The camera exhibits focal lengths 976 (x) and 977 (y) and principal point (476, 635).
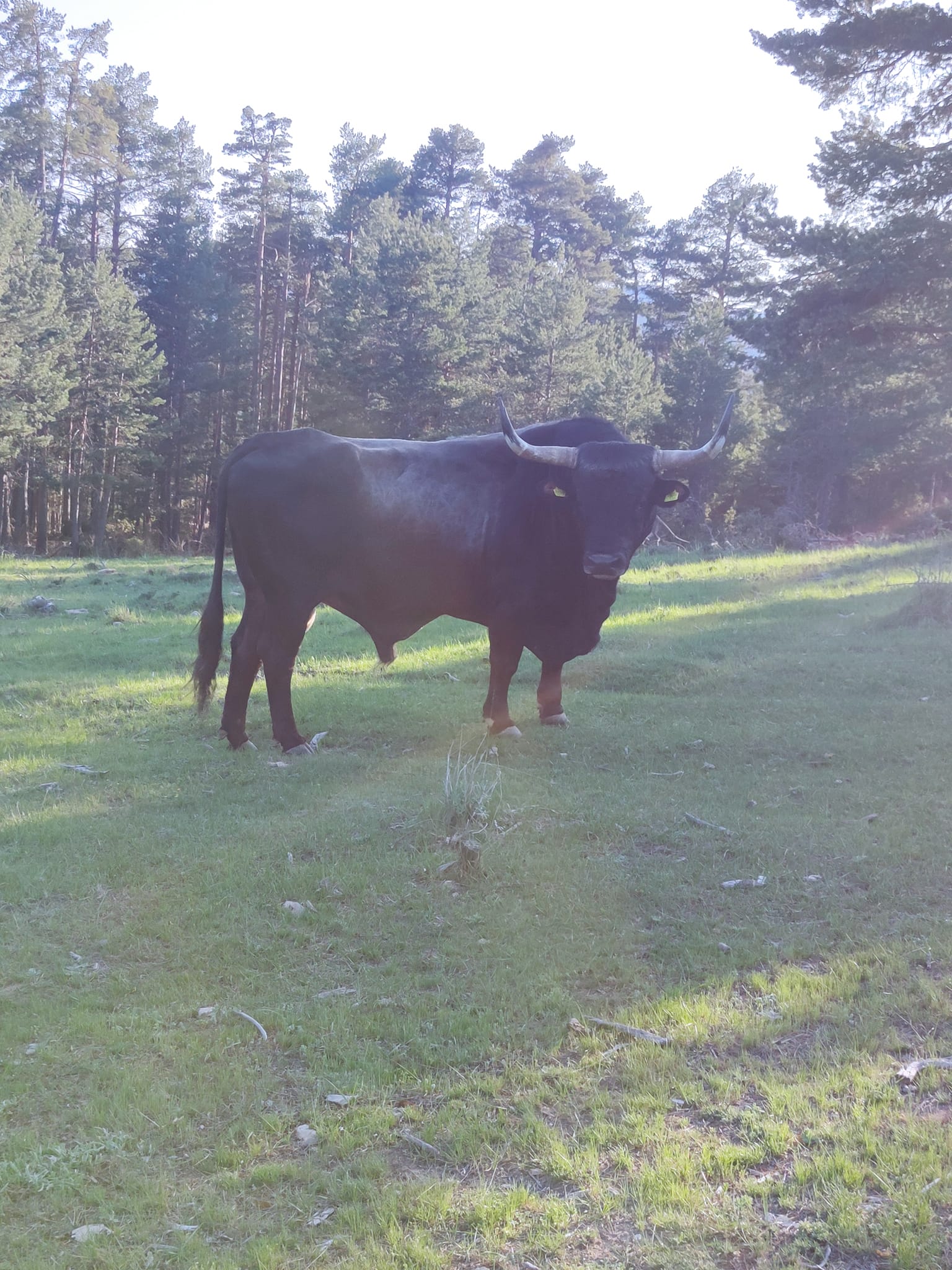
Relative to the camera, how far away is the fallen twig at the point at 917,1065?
12.2 ft

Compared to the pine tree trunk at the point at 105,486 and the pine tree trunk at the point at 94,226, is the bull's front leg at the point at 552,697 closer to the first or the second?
the pine tree trunk at the point at 105,486

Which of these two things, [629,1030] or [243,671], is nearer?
[629,1030]

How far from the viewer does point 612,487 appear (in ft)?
26.4

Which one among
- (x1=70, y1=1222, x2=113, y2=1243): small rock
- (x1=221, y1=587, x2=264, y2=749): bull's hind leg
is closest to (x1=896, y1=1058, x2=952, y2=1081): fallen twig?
(x1=70, y1=1222, x2=113, y2=1243): small rock

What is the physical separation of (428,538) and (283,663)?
1691 millimetres

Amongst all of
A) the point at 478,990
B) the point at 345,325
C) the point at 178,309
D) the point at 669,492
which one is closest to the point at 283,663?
the point at 669,492

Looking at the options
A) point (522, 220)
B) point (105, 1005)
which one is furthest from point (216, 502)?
point (522, 220)

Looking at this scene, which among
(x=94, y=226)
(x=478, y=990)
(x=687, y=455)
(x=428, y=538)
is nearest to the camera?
(x=478, y=990)

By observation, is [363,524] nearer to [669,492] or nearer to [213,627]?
[213,627]

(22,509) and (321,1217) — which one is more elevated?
(22,509)

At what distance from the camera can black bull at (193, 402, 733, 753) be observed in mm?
8336

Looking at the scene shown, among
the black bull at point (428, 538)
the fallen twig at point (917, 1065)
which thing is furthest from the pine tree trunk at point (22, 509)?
the fallen twig at point (917, 1065)

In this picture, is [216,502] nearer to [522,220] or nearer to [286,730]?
[286,730]

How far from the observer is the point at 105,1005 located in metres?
4.36
